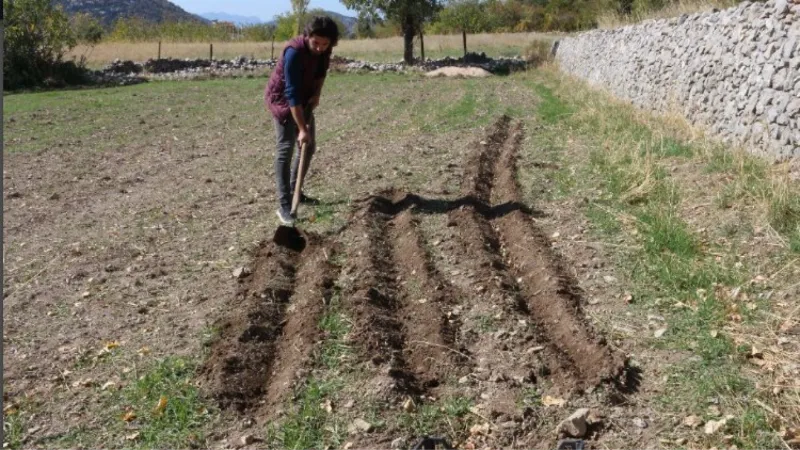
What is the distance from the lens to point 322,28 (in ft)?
22.0

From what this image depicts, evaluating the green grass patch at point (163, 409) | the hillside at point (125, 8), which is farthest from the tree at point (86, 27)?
the hillside at point (125, 8)

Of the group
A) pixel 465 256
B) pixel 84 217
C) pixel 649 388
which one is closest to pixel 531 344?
pixel 649 388

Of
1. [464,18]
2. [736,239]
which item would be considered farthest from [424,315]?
[464,18]

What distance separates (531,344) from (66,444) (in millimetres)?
2623

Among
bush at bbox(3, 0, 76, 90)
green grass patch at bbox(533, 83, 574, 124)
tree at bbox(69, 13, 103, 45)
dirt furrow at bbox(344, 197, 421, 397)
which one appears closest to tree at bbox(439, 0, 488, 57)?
tree at bbox(69, 13, 103, 45)

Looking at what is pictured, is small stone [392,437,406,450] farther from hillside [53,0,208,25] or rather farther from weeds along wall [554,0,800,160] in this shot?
hillside [53,0,208,25]

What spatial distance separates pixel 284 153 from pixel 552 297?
10.1 feet

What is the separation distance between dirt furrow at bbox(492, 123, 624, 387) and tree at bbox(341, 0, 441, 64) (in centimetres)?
2797

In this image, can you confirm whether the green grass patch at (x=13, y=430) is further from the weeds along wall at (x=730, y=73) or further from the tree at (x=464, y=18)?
the tree at (x=464, y=18)

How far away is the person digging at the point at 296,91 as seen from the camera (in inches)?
268

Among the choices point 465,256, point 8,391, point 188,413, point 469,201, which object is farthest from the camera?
point 469,201

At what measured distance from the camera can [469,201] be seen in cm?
802

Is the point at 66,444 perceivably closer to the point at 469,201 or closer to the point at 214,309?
the point at 214,309

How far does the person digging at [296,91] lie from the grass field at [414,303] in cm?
55
